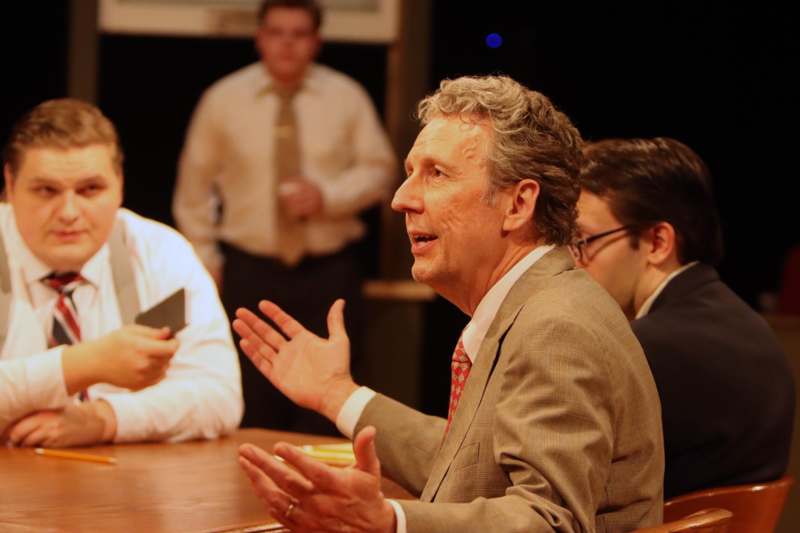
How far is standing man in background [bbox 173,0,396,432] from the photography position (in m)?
5.61

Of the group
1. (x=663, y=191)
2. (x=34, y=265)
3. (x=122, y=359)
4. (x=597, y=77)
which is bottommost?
(x=122, y=359)

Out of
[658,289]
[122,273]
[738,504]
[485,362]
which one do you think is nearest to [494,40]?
[122,273]

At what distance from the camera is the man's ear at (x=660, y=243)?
3.04 meters

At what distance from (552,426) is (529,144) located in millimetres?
522

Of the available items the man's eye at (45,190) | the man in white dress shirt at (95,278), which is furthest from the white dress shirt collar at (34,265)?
the man's eye at (45,190)

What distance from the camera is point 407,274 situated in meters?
6.14

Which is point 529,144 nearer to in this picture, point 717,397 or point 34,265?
point 717,397

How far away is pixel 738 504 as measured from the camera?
8.48 feet

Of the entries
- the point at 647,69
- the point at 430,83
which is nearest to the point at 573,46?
the point at 647,69

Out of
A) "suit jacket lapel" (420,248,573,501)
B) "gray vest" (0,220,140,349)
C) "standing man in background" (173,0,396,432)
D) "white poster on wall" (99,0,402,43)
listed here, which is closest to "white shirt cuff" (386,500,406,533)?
"suit jacket lapel" (420,248,573,501)

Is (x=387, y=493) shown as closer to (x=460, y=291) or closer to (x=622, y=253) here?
(x=460, y=291)

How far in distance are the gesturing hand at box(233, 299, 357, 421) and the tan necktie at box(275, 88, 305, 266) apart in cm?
289

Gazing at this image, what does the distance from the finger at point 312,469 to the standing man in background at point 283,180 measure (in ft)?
12.1

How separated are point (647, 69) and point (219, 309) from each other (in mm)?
3676
